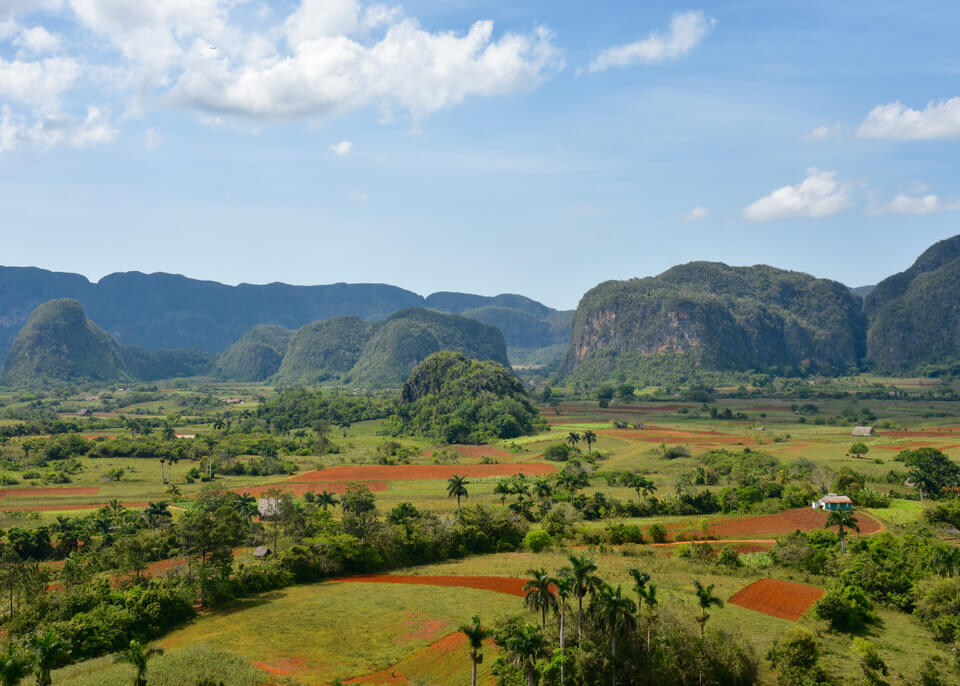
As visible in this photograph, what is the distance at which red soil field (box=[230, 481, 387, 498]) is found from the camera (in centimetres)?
7462

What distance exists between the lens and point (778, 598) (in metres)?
41.0

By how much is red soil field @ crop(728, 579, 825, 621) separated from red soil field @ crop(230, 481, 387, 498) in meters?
44.3

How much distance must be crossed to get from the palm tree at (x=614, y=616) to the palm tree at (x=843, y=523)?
25.7 metres

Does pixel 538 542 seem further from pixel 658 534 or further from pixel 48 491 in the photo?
pixel 48 491

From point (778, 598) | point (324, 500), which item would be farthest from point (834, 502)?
point (324, 500)

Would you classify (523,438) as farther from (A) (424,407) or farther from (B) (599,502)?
(B) (599,502)

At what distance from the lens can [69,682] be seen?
28516mm

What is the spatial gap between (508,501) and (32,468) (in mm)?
59340

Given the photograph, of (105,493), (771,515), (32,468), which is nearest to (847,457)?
(771,515)

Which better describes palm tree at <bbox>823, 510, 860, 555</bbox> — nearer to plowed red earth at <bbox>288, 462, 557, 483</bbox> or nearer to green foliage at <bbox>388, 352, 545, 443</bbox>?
plowed red earth at <bbox>288, 462, 557, 483</bbox>

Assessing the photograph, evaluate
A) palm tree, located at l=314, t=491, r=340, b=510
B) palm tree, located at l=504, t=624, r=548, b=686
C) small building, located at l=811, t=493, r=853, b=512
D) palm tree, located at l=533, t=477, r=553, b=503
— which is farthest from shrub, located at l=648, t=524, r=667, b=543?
palm tree, located at l=504, t=624, r=548, b=686

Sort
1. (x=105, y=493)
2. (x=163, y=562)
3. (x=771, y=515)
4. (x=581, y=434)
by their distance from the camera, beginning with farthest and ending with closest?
(x=581, y=434) < (x=105, y=493) < (x=771, y=515) < (x=163, y=562)

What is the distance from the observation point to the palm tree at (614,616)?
29.3 meters

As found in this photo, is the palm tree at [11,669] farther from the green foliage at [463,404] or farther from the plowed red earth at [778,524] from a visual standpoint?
the green foliage at [463,404]
